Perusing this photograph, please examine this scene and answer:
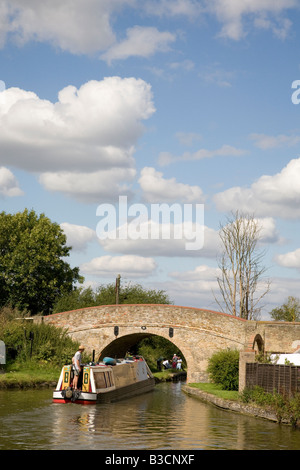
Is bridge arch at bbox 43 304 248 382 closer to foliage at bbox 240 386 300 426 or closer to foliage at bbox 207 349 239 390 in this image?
foliage at bbox 207 349 239 390

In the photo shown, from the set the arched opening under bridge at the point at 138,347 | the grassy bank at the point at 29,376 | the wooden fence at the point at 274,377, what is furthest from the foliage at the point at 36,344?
the wooden fence at the point at 274,377

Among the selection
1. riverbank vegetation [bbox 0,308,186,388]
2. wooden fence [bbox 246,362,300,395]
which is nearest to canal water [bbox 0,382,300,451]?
wooden fence [bbox 246,362,300,395]

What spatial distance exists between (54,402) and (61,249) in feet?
70.1

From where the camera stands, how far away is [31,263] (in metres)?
36.7

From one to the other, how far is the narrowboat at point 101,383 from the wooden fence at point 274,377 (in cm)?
487

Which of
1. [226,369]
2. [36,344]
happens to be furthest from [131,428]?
[36,344]

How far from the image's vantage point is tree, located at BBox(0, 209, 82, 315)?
3659 cm

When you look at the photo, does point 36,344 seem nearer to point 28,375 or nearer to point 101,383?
→ point 28,375

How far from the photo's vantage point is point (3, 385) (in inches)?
871

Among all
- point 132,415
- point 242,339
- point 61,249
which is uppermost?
point 61,249

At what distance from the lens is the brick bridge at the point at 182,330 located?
2469 centimetres

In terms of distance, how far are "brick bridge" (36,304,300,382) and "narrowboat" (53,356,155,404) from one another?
155 inches
